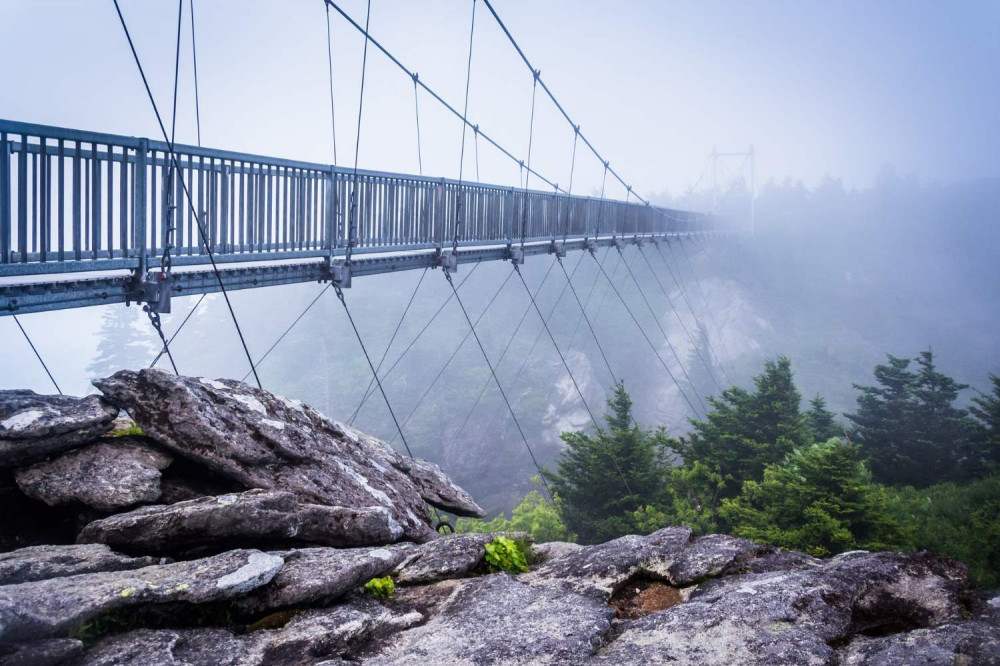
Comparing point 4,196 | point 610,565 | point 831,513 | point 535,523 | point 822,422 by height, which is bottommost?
point 535,523

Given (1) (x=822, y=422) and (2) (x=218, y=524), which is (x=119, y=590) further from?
(1) (x=822, y=422)

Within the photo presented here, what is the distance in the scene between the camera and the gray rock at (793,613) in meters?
3.06

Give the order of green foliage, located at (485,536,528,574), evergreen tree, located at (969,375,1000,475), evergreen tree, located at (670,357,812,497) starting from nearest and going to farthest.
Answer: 1. green foliage, located at (485,536,528,574)
2. evergreen tree, located at (670,357,812,497)
3. evergreen tree, located at (969,375,1000,475)

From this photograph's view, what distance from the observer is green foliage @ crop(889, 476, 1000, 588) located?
37.9 ft

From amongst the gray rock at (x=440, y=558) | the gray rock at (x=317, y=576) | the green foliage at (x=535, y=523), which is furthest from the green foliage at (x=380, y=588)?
the green foliage at (x=535, y=523)

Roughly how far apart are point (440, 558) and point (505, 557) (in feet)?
1.53

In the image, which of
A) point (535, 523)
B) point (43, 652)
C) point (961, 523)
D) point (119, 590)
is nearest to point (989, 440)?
point (961, 523)

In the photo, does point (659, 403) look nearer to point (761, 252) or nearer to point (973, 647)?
point (761, 252)

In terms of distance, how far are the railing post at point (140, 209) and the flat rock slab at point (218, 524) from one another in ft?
7.08

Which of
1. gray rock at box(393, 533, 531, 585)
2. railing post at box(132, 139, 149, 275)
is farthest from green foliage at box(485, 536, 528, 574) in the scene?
railing post at box(132, 139, 149, 275)

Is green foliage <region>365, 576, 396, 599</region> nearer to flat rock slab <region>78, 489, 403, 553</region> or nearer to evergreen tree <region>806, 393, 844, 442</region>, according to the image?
flat rock slab <region>78, 489, 403, 553</region>

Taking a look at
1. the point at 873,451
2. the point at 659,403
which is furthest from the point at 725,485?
the point at 659,403

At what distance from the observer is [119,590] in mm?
2992

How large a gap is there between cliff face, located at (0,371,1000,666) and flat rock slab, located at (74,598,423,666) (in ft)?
0.04
